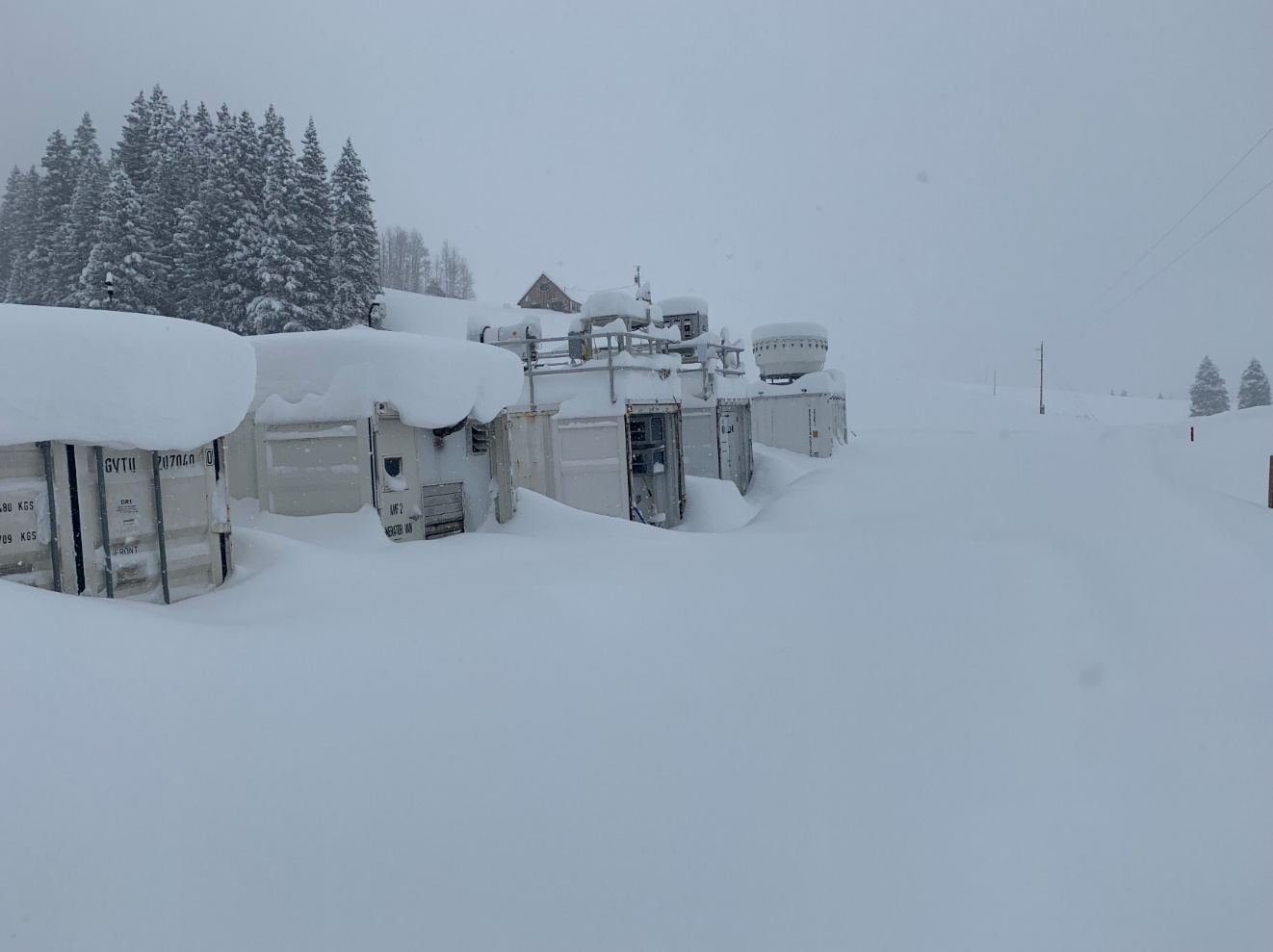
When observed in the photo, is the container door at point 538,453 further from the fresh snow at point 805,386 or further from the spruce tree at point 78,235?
the spruce tree at point 78,235

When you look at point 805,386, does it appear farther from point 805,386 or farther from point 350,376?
Answer: point 350,376

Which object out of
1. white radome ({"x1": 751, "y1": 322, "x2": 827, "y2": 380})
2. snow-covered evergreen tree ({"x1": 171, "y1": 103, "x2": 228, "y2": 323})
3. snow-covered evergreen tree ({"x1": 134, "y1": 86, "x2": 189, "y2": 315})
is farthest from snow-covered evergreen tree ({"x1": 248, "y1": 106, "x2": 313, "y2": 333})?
white radome ({"x1": 751, "y1": 322, "x2": 827, "y2": 380})

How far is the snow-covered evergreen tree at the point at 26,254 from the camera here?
126 feet

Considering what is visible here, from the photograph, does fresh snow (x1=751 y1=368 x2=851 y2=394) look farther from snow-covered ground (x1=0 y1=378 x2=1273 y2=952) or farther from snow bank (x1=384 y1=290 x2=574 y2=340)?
snow-covered ground (x1=0 y1=378 x2=1273 y2=952)

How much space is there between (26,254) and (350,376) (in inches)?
1577

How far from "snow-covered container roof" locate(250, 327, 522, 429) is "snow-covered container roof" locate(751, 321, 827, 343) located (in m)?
24.6

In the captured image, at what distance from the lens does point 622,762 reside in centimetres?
588

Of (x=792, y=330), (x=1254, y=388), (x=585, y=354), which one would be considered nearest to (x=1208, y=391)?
(x=1254, y=388)

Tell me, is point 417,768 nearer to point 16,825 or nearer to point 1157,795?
point 16,825

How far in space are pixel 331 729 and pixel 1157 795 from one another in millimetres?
5791

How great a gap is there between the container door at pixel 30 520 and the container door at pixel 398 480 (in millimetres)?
4438

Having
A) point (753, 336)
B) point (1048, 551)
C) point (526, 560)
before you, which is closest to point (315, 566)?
point (526, 560)

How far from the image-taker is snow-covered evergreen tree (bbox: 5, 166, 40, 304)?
38.5 meters

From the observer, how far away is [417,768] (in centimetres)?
544
